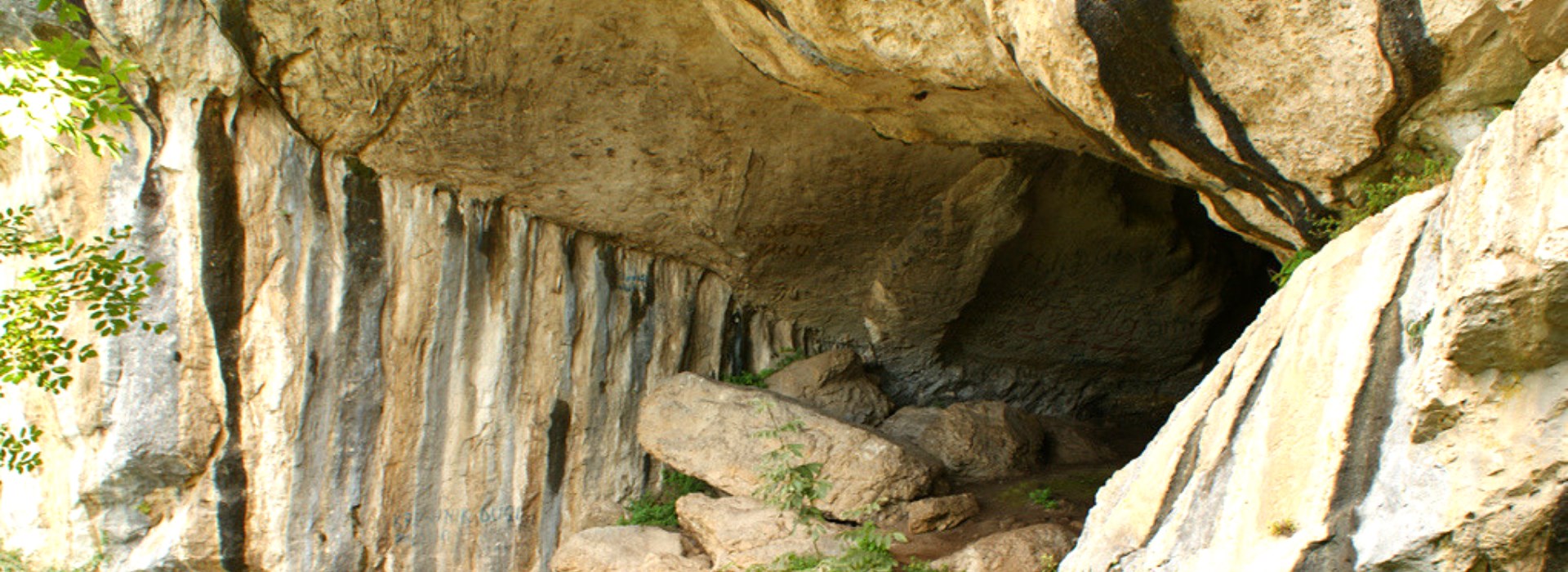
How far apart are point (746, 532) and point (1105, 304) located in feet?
14.5

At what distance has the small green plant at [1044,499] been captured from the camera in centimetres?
724

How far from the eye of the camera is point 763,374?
28.8 feet

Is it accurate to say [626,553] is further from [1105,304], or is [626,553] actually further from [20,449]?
[1105,304]

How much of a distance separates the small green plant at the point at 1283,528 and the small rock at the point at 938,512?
4134 millimetres

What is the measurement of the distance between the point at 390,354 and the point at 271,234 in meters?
1.02

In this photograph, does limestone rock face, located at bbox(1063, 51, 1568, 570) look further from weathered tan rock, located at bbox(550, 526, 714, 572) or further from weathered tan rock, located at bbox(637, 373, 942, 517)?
weathered tan rock, located at bbox(550, 526, 714, 572)

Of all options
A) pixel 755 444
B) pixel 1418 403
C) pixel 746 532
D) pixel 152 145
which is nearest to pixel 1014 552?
pixel 746 532

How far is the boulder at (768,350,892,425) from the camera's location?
848cm

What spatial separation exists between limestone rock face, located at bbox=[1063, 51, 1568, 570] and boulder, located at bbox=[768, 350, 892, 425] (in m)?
5.25

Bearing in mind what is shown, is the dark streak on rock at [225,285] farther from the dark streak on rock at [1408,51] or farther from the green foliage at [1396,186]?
the dark streak on rock at [1408,51]

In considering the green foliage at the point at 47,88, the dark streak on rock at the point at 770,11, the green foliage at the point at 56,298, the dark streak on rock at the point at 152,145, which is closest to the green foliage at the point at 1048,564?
the dark streak on rock at the point at 770,11

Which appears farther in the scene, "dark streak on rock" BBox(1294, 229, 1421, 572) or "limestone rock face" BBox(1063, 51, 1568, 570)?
"dark streak on rock" BBox(1294, 229, 1421, 572)

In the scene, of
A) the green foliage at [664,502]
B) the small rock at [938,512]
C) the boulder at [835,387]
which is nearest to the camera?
the small rock at [938,512]

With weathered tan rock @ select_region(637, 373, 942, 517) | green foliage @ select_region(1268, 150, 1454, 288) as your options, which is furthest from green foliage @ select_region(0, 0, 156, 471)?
green foliage @ select_region(1268, 150, 1454, 288)
